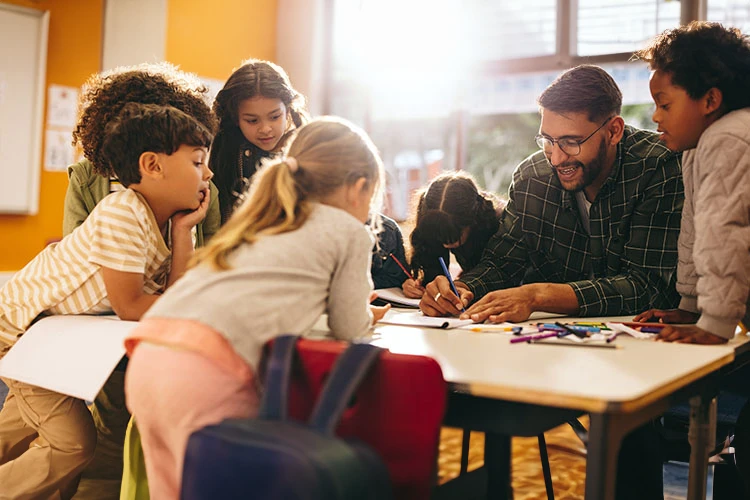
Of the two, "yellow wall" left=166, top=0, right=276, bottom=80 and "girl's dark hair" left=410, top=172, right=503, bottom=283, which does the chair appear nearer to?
"girl's dark hair" left=410, top=172, right=503, bottom=283

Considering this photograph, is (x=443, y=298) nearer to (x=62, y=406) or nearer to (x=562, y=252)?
(x=562, y=252)

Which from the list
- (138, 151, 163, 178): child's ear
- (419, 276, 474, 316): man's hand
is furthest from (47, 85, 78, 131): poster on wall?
(419, 276, 474, 316): man's hand

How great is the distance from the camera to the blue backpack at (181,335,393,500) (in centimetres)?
85

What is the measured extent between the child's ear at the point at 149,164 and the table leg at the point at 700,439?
4.07 feet

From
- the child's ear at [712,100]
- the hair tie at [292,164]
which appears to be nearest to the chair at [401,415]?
the hair tie at [292,164]

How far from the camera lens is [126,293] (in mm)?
1549

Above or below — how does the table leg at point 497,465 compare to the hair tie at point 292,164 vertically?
below

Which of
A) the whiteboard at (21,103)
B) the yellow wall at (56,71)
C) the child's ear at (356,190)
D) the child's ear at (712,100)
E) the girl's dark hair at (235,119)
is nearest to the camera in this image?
the child's ear at (356,190)

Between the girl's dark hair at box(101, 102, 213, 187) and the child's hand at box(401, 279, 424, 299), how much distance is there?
823 millimetres

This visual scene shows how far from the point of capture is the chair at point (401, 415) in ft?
3.20

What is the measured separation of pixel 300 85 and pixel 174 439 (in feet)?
16.3

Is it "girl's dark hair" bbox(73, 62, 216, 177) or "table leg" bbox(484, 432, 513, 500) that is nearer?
"table leg" bbox(484, 432, 513, 500)

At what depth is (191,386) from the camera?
107 cm

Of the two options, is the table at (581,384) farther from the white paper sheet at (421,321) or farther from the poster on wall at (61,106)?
the poster on wall at (61,106)
